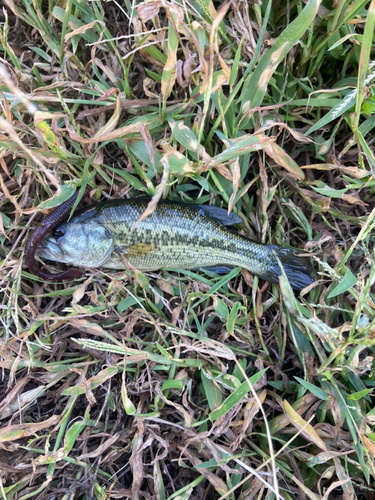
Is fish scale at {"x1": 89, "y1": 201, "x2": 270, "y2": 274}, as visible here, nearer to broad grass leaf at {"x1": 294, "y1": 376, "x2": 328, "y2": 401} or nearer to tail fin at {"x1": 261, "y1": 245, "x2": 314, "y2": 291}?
tail fin at {"x1": 261, "y1": 245, "x2": 314, "y2": 291}

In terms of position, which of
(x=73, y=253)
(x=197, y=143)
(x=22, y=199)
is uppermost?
(x=197, y=143)

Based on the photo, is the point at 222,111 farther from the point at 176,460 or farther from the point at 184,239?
the point at 176,460

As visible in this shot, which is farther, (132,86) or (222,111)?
(132,86)

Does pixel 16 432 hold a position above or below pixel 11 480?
above

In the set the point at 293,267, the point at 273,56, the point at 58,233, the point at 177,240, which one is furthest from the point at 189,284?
the point at 273,56

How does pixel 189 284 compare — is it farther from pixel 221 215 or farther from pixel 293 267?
pixel 293 267

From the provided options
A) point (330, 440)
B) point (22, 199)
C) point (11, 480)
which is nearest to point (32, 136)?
point (22, 199)
